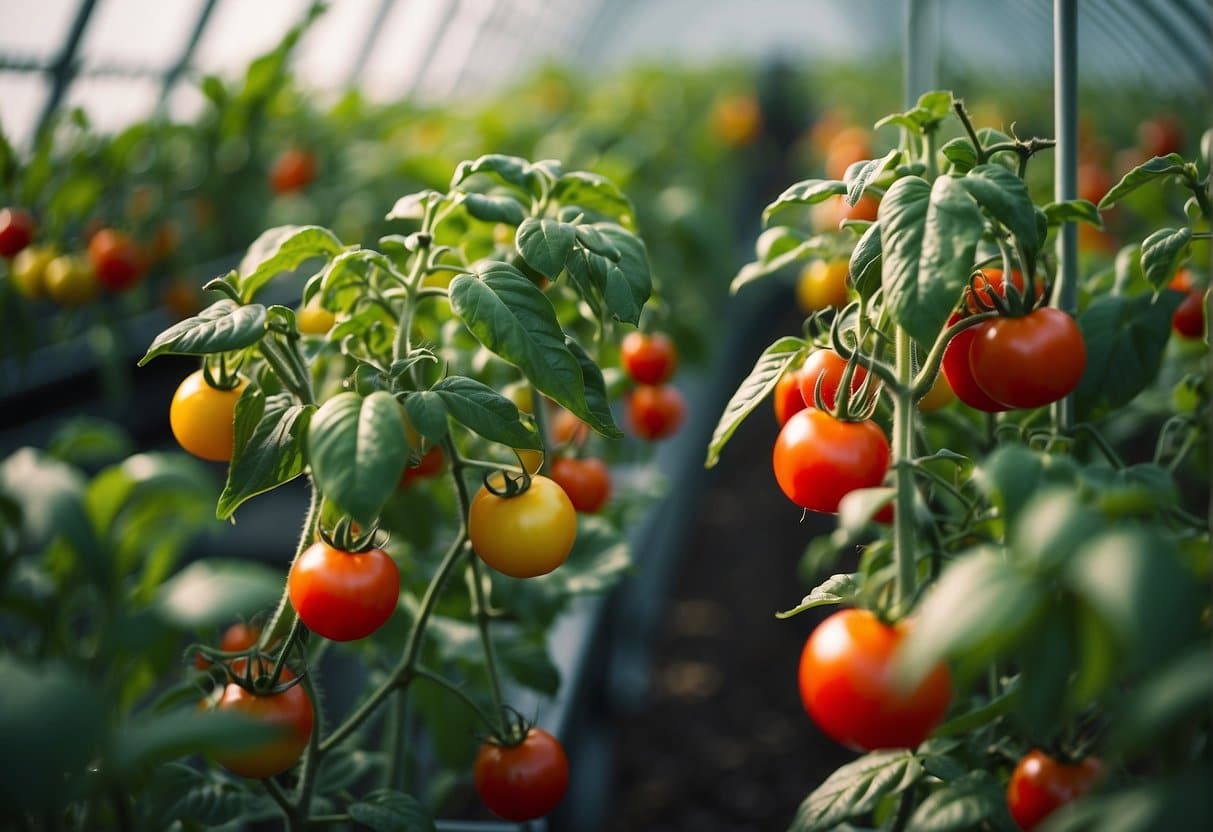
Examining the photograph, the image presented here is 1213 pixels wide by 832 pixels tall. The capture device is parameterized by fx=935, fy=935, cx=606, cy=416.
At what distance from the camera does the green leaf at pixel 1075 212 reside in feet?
3.02

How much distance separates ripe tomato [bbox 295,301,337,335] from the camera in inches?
46.4

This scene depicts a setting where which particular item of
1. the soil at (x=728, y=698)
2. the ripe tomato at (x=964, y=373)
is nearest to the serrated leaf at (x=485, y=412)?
the ripe tomato at (x=964, y=373)

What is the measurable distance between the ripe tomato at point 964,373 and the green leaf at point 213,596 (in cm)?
62

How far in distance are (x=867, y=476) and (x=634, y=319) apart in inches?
11.3

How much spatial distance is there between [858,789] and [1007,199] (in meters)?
0.57

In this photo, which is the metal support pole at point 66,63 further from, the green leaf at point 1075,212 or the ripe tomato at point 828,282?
the green leaf at point 1075,212

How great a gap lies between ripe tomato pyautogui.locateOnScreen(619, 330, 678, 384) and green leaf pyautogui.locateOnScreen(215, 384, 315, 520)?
678mm

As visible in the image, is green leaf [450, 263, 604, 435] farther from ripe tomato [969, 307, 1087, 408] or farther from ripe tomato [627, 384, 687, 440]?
ripe tomato [627, 384, 687, 440]

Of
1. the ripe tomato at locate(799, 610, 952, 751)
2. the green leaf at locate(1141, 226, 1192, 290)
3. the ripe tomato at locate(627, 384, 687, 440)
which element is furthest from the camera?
the ripe tomato at locate(627, 384, 687, 440)

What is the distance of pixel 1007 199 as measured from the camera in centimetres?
77

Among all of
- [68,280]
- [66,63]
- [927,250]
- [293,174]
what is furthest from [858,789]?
[66,63]

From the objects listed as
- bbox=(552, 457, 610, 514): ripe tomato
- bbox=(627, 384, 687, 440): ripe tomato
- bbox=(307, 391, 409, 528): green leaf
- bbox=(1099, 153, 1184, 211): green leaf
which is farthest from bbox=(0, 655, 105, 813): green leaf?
bbox=(627, 384, 687, 440): ripe tomato

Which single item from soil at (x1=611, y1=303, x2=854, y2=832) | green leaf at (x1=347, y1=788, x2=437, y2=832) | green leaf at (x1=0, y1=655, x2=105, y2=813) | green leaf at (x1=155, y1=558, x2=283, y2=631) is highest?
green leaf at (x1=155, y1=558, x2=283, y2=631)

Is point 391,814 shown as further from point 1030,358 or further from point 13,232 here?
point 13,232
